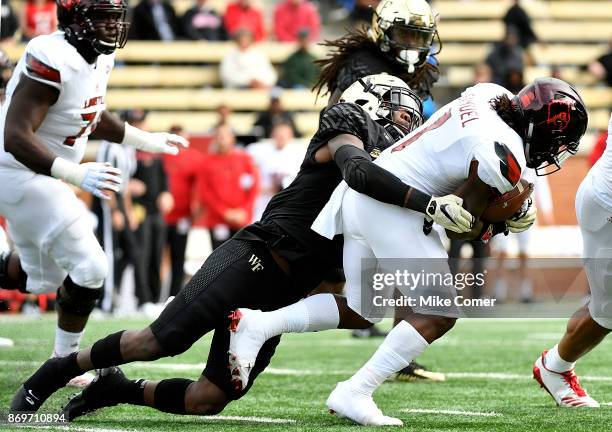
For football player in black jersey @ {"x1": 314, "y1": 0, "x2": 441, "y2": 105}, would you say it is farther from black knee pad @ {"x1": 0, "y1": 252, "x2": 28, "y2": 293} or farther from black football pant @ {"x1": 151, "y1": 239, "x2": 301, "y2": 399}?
black knee pad @ {"x1": 0, "y1": 252, "x2": 28, "y2": 293}

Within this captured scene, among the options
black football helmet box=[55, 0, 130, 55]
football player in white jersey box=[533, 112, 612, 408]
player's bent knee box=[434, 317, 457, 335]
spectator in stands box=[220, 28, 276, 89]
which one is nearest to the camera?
player's bent knee box=[434, 317, 457, 335]

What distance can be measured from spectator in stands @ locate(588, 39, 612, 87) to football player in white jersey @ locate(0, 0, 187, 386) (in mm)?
9916

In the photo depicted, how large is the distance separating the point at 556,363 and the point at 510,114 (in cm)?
138

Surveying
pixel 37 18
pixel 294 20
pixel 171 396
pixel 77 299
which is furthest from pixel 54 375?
pixel 294 20

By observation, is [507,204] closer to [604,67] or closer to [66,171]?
[66,171]

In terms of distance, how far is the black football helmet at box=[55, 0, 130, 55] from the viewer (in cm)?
511

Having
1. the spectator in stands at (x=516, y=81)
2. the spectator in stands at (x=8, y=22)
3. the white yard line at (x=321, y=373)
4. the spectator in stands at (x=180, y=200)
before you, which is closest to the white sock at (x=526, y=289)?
the spectator in stands at (x=516, y=81)

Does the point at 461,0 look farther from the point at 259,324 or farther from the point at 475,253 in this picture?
the point at 259,324

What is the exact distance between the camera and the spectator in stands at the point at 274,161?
11.0m

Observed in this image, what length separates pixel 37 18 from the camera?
12.8m

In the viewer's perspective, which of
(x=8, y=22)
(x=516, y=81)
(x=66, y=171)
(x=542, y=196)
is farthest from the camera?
(x=516, y=81)

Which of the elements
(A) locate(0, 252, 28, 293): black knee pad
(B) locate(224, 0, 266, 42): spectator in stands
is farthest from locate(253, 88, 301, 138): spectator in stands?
(A) locate(0, 252, 28, 293): black knee pad

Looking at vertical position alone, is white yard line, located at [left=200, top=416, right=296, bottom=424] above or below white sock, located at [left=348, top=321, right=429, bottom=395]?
below

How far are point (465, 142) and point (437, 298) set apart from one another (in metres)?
0.57
